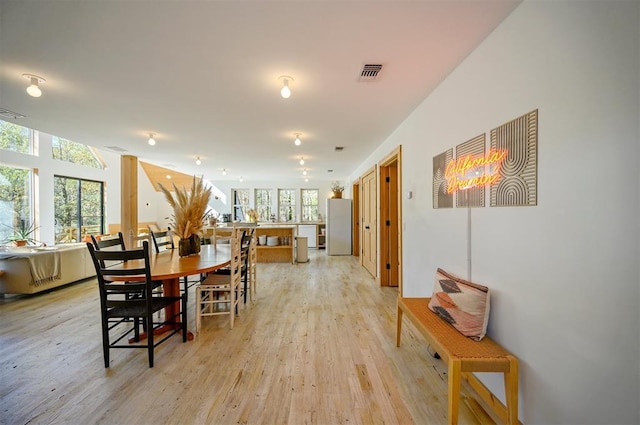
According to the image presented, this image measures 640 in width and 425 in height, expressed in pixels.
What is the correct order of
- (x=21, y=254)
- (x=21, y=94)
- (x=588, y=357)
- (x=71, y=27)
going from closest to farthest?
(x=588, y=357) < (x=71, y=27) < (x=21, y=94) < (x=21, y=254)

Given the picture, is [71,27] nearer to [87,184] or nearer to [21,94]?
[21,94]

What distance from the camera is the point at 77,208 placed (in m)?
6.63

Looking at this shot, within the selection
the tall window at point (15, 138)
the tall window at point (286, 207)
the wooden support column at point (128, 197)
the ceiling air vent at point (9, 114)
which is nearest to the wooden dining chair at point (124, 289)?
the ceiling air vent at point (9, 114)

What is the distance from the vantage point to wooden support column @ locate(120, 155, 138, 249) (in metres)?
4.98

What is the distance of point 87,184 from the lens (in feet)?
22.7

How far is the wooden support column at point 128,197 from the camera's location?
498 cm

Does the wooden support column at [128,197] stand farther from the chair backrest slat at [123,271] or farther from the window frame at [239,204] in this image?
the window frame at [239,204]

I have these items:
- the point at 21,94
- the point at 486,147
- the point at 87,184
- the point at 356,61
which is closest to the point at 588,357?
the point at 486,147

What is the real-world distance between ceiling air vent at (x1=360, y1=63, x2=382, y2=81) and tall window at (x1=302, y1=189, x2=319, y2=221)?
778 cm

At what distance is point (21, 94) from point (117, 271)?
226 cm

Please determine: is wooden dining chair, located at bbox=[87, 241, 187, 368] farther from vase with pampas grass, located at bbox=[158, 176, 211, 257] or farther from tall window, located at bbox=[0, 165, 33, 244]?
tall window, located at bbox=[0, 165, 33, 244]

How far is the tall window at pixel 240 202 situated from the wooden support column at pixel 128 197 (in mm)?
4759

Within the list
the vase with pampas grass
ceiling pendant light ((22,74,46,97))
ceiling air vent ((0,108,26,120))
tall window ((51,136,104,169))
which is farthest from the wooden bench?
tall window ((51,136,104,169))

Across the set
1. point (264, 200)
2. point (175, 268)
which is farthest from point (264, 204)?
point (175, 268)
